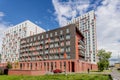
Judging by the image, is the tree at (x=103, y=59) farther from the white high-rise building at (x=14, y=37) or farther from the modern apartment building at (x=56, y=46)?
the white high-rise building at (x=14, y=37)

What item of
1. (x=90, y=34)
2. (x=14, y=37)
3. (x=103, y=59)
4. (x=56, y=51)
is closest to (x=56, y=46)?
(x=56, y=51)

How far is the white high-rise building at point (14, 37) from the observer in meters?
132

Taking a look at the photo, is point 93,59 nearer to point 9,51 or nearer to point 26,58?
point 26,58

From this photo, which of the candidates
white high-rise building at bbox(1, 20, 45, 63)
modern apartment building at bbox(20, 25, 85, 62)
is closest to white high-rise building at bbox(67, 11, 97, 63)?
white high-rise building at bbox(1, 20, 45, 63)

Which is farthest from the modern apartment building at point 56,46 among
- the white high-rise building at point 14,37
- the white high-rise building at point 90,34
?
the white high-rise building at point 90,34

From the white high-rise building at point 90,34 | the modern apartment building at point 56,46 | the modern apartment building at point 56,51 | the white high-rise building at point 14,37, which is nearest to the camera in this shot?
the modern apartment building at point 56,51

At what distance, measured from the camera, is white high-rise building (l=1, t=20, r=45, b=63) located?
433 feet

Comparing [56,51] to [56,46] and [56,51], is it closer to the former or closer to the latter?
[56,51]

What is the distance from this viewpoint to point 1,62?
150 m

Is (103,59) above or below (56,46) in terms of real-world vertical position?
below

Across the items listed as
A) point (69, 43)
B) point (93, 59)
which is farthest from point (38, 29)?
point (69, 43)

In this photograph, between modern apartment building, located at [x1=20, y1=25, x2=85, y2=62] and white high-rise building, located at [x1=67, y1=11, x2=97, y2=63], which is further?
white high-rise building, located at [x1=67, y1=11, x2=97, y2=63]

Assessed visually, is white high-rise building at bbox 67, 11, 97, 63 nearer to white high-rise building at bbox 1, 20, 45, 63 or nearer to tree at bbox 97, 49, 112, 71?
white high-rise building at bbox 1, 20, 45, 63

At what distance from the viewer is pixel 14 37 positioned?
5477 inches
